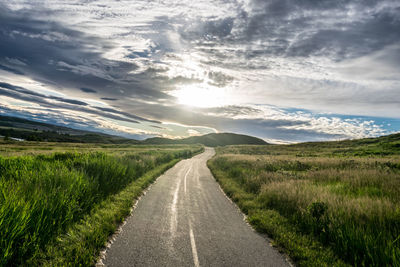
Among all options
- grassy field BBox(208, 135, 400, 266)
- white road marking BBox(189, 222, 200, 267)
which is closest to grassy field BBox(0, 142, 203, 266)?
white road marking BBox(189, 222, 200, 267)

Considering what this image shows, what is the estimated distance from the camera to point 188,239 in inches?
270

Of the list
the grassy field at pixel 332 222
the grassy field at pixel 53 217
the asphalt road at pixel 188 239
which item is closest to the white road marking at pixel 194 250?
the asphalt road at pixel 188 239

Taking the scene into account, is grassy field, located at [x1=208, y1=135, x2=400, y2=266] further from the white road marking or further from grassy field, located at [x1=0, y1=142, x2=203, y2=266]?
grassy field, located at [x1=0, y1=142, x2=203, y2=266]

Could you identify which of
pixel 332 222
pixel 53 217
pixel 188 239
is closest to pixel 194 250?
pixel 188 239

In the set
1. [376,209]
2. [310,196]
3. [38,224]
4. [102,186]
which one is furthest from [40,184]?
[376,209]

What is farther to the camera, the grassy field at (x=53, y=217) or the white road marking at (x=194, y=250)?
the white road marking at (x=194, y=250)

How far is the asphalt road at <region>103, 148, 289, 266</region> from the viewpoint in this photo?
562 centimetres

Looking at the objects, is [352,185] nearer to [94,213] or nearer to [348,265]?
[348,265]

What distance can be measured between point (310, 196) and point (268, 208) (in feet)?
6.34

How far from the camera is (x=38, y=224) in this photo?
5.47 meters

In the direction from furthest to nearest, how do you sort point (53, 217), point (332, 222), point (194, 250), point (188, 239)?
point (332, 222)
point (188, 239)
point (53, 217)
point (194, 250)

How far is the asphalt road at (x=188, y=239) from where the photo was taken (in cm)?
562

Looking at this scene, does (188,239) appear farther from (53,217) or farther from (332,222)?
(332,222)

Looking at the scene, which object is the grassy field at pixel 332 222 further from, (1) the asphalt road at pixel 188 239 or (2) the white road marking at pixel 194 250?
(2) the white road marking at pixel 194 250
